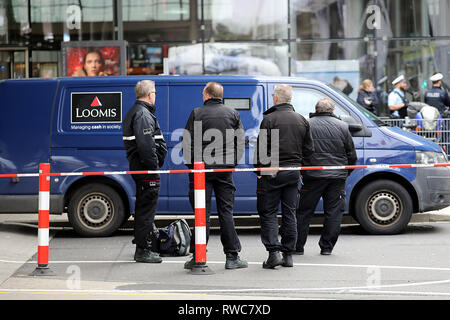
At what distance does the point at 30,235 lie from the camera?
11461 mm

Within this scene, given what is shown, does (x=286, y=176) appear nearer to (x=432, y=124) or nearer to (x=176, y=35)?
(x=432, y=124)

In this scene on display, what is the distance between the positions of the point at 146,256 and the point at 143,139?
4.12ft

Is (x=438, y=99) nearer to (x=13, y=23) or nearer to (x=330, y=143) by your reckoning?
(x=330, y=143)

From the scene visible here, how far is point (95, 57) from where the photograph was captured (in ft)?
56.3

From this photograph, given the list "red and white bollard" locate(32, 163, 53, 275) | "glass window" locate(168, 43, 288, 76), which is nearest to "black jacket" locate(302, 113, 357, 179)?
"red and white bollard" locate(32, 163, 53, 275)

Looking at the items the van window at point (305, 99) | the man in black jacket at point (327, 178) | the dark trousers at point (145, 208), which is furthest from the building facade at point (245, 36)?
the dark trousers at point (145, 208)

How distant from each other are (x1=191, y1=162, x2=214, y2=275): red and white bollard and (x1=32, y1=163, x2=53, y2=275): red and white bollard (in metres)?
1.39

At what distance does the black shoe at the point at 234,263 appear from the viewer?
855 cm

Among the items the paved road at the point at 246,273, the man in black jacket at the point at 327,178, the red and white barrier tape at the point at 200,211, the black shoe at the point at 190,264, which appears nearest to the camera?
the paved road at the point at 246,273

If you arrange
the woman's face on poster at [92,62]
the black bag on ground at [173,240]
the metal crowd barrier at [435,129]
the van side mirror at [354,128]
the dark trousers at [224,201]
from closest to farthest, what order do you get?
the dark trousers at [224,201]
the black bag on ground at [173,240]
the van side mirror at [354,128]
the metal crowd barrier at [435,129]
the woman's face on poster at [92,62]

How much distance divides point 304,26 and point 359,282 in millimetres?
12630

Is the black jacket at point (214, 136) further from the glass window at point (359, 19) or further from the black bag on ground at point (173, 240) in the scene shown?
the glass window at point (359, 19)

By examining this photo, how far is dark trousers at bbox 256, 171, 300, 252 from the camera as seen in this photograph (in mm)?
8586

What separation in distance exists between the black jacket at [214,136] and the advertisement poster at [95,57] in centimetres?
881
